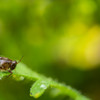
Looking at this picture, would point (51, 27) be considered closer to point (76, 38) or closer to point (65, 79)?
point (76, 38)

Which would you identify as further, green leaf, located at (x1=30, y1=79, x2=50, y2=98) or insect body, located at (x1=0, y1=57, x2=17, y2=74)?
insect body, located at (x1=0, y1=57, x2=17, y2=74)

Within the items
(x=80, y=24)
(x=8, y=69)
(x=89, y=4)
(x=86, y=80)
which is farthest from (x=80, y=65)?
(x=8, y=69)

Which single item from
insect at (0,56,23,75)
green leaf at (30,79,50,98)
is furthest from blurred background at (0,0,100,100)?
green leaf at (30,79,50,98)

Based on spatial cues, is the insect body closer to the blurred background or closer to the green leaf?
the green leaf

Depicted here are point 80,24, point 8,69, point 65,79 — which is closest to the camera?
Answer: point 8,69

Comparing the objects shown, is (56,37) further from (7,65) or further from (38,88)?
(38,88)

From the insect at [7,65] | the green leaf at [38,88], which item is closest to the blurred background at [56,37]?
the insect at [7,65]

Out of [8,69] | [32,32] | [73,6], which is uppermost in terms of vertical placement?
[73,6]

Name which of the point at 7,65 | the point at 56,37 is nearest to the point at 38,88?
the point at 7,65
